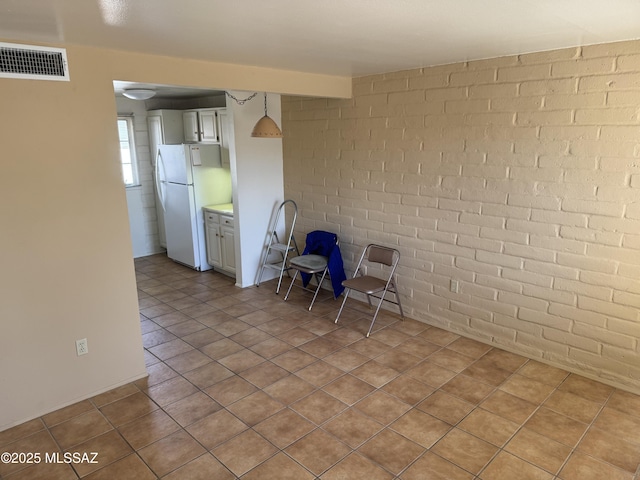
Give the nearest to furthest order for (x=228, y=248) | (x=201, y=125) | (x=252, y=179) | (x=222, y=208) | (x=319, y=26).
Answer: (x=319, y=26) → (x=252, y=179) → (x=228, y=248) → (x=222, y=208) → (x=201, y=125)

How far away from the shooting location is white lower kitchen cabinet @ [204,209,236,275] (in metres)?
5.14

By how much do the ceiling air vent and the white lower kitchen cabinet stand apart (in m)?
2.65

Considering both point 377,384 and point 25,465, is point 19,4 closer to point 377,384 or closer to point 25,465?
point 25,465

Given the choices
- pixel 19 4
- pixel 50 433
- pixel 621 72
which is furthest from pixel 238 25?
pixel 50 433

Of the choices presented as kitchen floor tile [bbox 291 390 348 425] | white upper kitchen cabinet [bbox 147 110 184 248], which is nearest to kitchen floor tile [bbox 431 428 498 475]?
kitchen floor tile [bbox 291 390 348 425]

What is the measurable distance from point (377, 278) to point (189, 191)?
2.64 meters

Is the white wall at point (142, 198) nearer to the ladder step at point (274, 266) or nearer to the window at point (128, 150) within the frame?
the window at point (128, 150)

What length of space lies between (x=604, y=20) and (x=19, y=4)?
107 inches

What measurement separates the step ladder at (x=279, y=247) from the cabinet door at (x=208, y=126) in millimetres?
1276

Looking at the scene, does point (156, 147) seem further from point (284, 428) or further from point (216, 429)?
point (284, 428)

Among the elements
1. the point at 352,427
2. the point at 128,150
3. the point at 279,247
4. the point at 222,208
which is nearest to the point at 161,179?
the point at 128,150

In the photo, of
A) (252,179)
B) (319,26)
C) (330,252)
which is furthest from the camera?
(252,179)

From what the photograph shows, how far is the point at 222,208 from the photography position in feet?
17.6

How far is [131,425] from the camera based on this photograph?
2.67 metres
